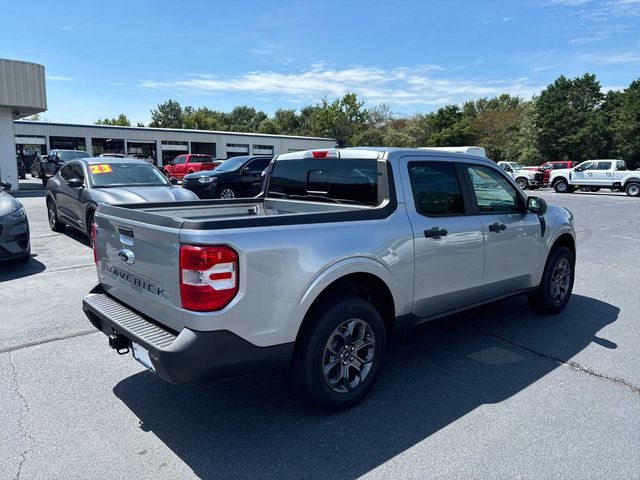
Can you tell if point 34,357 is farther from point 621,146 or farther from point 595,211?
point 621,146

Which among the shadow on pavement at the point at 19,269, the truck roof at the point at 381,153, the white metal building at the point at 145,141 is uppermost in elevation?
the white metal building at the point at 145,141

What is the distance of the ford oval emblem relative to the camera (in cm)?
322

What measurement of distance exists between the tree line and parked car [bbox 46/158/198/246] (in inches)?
A: 1357

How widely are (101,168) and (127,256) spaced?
22.1 feet

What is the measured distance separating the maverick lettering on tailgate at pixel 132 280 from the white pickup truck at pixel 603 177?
97.3 ft

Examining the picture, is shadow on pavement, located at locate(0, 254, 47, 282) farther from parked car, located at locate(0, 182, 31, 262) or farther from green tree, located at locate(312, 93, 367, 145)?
green tree, located at locate(312, 93, 367, 145)

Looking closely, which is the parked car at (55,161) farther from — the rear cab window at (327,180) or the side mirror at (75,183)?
the rear cab window at (327,180)

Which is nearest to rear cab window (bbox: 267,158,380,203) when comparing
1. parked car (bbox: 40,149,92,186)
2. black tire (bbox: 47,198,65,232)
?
black tire (bbox: 47,198,65,232)

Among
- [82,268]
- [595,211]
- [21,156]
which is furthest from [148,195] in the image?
[21,156]

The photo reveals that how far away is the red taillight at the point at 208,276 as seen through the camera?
2656mm

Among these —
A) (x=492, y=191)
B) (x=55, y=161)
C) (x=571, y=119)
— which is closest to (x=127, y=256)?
(x=492, y=191)

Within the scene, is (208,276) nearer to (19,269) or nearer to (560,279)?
(560,279)

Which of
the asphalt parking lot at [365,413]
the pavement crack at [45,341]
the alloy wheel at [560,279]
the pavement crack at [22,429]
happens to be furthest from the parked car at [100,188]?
the alloy wheel at [560,279]

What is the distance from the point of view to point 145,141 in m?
42.4
